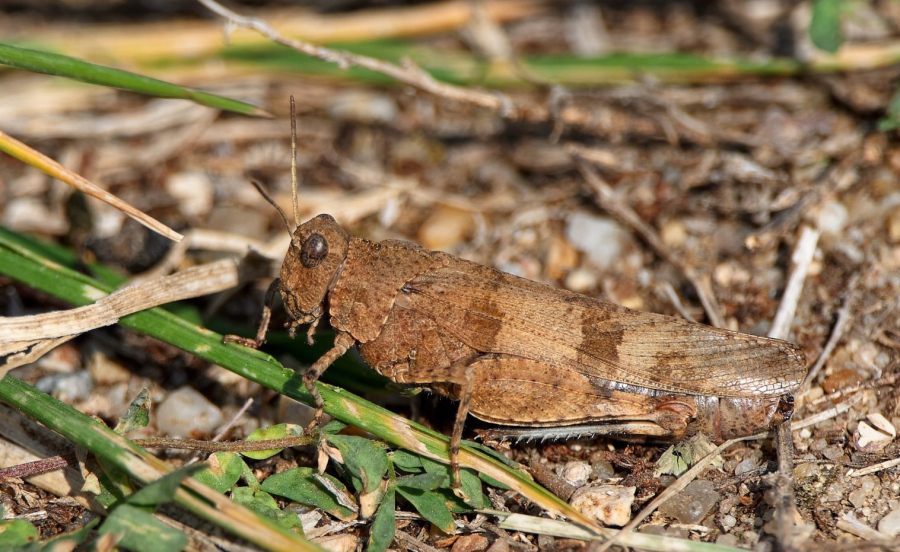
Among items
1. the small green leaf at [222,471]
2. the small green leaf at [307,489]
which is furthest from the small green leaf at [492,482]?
the small green leaf at [222,471]

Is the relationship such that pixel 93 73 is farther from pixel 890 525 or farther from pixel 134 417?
pixel 890 525

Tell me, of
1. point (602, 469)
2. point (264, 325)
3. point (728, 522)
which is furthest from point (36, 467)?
point (728, 522)

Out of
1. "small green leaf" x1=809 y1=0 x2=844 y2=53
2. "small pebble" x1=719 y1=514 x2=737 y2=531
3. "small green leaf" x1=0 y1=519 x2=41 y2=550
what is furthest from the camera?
"small green leaf" x1=809 y1=0 x2=844 y2=53

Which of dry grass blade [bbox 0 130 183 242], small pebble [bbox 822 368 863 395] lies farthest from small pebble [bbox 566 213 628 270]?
dry grass blade [bbox 0 130 183 242]

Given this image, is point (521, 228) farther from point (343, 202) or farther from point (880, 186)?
point (880, 186)

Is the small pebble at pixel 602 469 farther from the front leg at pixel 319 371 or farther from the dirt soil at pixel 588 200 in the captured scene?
the front leg at pixel 319 371

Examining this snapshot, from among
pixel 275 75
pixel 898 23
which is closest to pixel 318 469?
pixel 275 75

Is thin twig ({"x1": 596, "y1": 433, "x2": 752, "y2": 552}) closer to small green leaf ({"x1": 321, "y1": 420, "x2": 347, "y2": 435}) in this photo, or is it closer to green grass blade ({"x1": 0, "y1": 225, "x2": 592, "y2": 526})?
green grass blade ({"x1": 0, "y1": 225, "x2": 592, "y2": 526})
